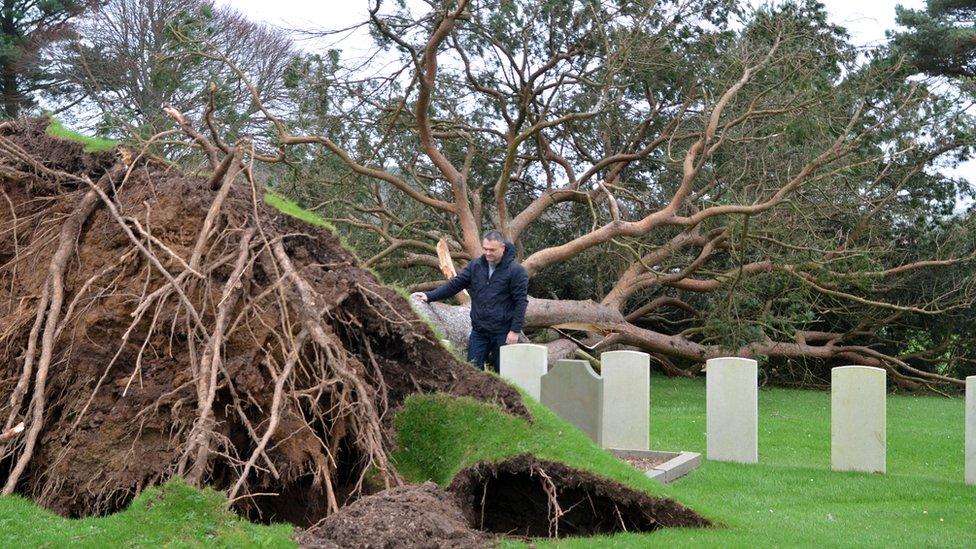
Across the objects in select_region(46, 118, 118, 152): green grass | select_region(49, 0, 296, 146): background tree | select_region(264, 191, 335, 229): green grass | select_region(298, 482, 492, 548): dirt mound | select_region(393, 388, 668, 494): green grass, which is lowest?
select_region(298, 482, 492, 548): dirt mound

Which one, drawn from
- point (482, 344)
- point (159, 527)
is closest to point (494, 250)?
point (482, 344)

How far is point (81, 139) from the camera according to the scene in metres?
7.22

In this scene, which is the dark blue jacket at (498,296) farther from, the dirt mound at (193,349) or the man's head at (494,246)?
the dirt mound at (193,349)

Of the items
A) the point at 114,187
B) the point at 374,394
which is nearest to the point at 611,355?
the point at 374,394

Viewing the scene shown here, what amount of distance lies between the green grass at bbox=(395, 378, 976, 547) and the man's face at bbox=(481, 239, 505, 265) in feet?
9.01

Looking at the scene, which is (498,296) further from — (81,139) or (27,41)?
(27,41)

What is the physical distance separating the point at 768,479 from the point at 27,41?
25.7 m

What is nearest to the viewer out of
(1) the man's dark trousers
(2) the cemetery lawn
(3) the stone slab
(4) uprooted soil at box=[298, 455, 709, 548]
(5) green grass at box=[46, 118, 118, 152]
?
(4) uprooted soil at box=[298, 455, 709, 548]

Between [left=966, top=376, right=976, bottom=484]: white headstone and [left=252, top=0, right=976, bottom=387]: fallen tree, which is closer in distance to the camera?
[left=966, top=376, right=976, bottom=484]: white headstone

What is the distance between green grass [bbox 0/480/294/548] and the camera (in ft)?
14.5

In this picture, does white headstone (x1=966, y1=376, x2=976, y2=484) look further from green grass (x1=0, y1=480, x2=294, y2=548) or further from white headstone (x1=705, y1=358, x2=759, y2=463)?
green grass (x1=0, y1=480, x2=294, y2=548)

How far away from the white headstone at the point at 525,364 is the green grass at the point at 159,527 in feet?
17.2

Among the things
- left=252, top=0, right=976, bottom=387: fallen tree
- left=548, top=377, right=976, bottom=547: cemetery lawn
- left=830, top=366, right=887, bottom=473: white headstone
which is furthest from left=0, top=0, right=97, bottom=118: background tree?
left=830, top=366, right=887, bottom=473: white headstone

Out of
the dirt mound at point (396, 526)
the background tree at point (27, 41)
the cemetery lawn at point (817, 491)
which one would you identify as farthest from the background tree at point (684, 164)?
the background tree at point (27, 41)
